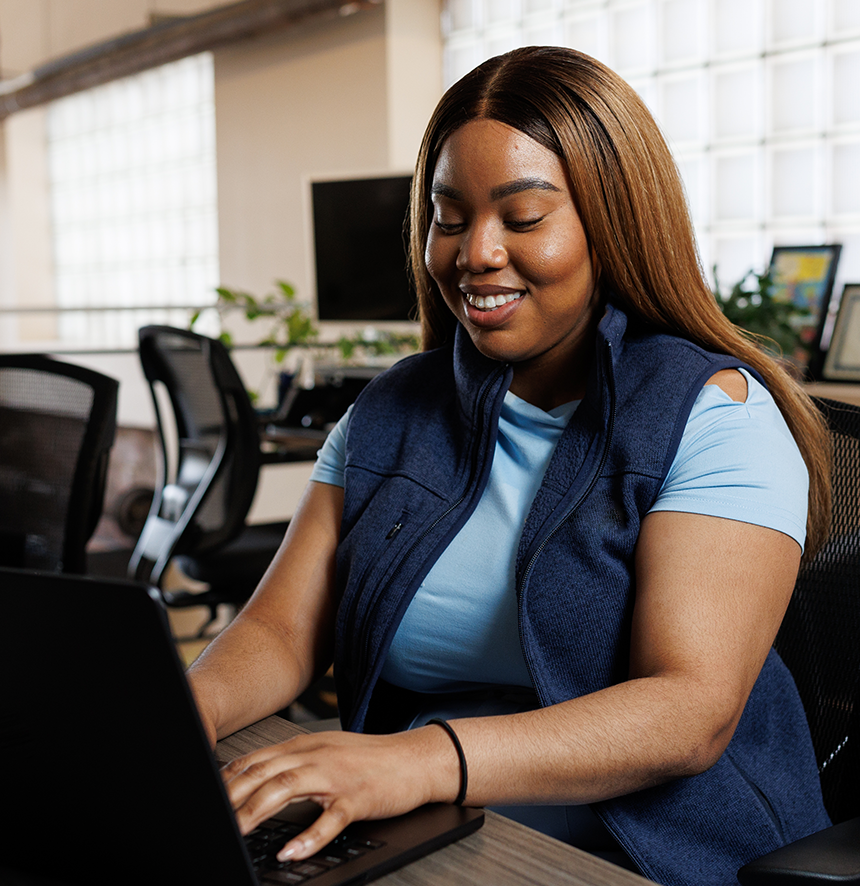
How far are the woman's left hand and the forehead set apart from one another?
56cm

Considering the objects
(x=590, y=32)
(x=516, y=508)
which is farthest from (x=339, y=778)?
(x=590, y=32)

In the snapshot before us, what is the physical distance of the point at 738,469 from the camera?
37.5 inches

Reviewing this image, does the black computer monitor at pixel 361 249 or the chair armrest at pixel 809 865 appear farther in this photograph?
the black computer monitor at pixel 361 249

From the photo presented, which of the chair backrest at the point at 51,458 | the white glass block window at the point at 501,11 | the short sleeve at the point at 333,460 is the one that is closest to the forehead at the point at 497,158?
the short sleeve at the point at 333,460

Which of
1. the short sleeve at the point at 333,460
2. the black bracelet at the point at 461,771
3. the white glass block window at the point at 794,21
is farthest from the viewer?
the white glass block window at the point at 794,21

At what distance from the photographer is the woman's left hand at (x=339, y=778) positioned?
2.31 feet

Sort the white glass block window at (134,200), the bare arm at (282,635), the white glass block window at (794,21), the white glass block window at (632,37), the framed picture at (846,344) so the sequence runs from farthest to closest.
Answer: the white glass block window at (134,200), the white glass block window at (632,37), the white glass block window at (794,21), the framed picture at (846,344), the bare arm at (282,635)

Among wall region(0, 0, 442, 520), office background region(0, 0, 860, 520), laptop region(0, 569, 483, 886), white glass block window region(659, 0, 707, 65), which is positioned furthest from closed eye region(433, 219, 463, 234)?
wall region(0, 0, 442, 520)

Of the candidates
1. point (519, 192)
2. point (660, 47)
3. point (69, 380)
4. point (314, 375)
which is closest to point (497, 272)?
point (519, 192)

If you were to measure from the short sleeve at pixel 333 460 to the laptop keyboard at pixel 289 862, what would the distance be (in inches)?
22.1

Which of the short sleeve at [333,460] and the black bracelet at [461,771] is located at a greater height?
the short sleeve at [333,460]

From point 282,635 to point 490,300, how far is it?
1.43 ft

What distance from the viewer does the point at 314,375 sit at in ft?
12.0

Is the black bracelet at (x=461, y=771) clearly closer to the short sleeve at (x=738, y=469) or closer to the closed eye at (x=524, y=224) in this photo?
the short sleeve at (x=738, y=469)
